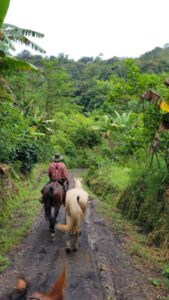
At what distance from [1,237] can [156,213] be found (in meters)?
3.69

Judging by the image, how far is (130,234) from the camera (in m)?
9.19

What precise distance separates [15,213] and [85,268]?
17.2 feet

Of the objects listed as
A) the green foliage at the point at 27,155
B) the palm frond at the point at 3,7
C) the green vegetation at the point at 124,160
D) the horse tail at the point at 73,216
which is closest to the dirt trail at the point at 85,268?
the green vegetation at the point at 124,160

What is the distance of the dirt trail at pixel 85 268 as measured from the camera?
5742 mm

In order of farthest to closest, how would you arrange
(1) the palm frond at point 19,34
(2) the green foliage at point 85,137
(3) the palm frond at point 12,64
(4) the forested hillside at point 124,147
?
(2) the green foliage at point 85,137
(1) the palm frond at point 19,34
(4) the forested hillside at point 124,147
(3) the palm frond at point 12,64

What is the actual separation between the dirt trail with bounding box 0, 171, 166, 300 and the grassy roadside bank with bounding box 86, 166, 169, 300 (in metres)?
0.22

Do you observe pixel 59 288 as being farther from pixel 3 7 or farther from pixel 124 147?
pixel 124 147

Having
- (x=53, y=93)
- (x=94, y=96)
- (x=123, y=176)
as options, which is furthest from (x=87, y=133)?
(x=123, y=176)

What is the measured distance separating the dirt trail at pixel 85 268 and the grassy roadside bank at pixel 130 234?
22cm

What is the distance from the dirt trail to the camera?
574cm

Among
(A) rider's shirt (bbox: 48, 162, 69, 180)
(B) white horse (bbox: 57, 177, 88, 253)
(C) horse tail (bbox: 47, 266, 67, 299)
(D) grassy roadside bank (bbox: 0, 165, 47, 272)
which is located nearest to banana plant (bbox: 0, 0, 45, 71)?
(A) rider's shirt (bbox: 48, 162, 69, 180)

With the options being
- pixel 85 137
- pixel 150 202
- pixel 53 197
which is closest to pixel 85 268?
pixel 53 197

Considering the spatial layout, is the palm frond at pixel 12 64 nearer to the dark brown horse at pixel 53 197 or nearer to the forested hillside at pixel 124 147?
the forested hillside at pixel 124 147

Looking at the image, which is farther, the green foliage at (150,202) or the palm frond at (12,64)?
the palm frond at (12,64)
